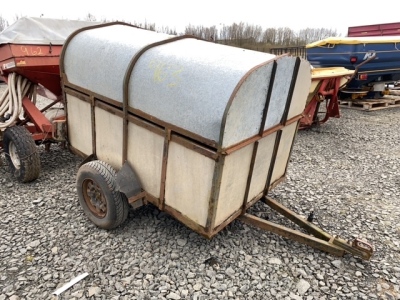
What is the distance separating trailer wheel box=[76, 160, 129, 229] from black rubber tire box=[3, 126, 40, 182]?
1.05m

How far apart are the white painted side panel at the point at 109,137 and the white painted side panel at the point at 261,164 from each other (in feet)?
4.40

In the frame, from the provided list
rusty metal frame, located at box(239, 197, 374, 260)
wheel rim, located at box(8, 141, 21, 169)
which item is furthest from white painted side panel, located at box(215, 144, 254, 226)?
wheel rim, located at box(8, 141, 21, 169)

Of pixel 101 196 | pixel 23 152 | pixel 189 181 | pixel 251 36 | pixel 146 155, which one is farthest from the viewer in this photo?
pixel 251 36

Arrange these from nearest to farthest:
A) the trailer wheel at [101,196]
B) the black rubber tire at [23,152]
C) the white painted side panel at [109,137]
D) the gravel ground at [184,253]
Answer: the gravel ground at [184,253]
the trailer wheel at [101,196]
the white painted side panel at [109,137]
the black rubber tire at [23,152]

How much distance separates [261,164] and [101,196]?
5.42 feet

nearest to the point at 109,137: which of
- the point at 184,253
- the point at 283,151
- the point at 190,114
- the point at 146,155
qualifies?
the point at 146,155

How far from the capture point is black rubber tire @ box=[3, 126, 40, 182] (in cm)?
382

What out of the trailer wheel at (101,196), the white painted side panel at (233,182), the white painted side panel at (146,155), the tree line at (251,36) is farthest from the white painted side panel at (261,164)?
the tree line at (251,36)

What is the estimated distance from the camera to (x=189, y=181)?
2.55 m

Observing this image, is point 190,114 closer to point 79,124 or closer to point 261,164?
point 261,164

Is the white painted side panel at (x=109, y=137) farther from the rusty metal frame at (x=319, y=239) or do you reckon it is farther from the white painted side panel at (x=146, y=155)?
the rusty metal frame at (x=319, y=239)

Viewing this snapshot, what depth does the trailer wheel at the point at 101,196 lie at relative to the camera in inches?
116

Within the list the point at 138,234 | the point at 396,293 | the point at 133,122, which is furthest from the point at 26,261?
the point at 396,293

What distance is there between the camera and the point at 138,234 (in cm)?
313
